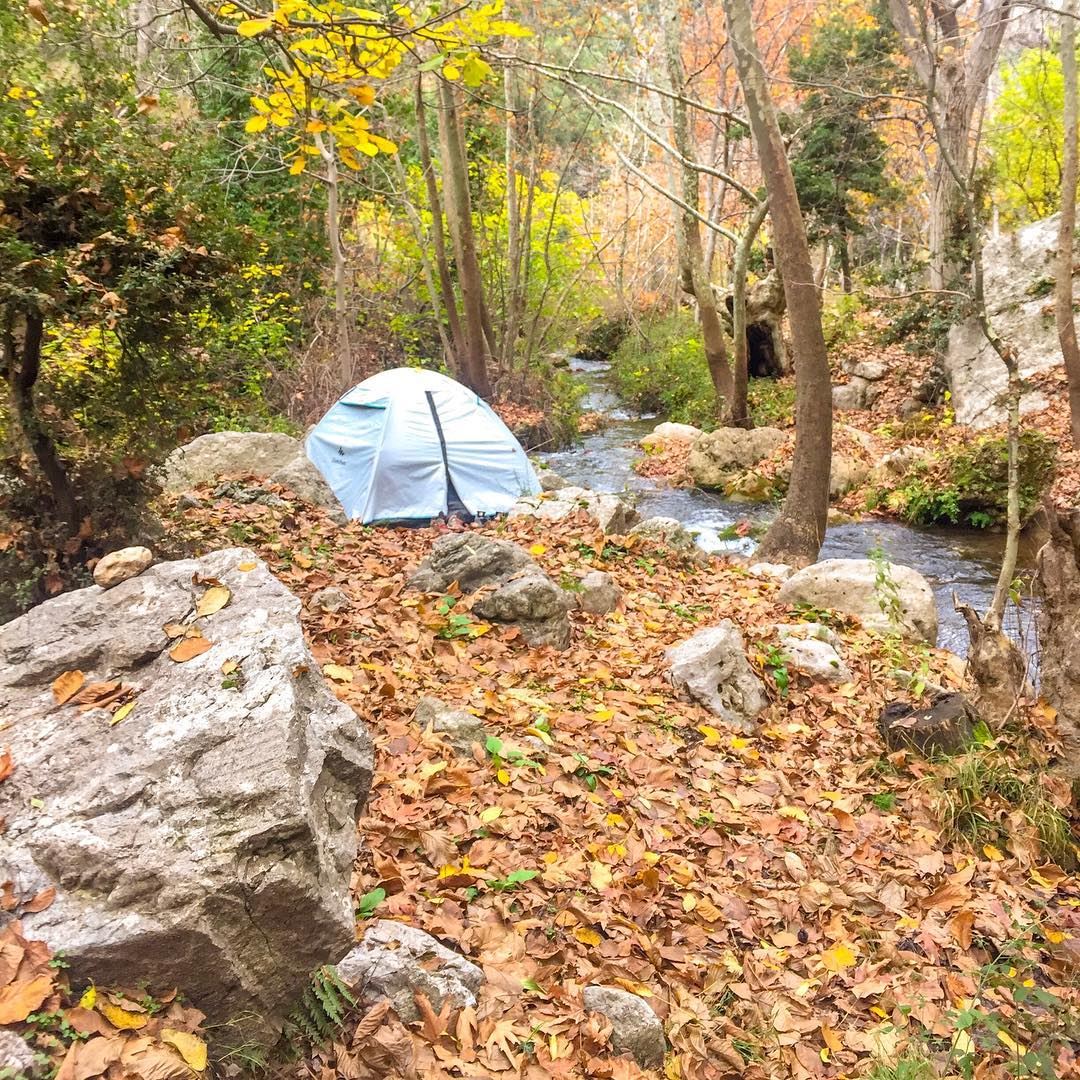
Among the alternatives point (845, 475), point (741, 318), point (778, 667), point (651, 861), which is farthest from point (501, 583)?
point (741, 318)

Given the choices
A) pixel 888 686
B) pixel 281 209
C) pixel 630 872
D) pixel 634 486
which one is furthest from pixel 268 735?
pixel 281 209

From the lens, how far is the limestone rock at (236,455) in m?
7.68

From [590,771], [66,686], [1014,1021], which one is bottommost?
[1014,1021]

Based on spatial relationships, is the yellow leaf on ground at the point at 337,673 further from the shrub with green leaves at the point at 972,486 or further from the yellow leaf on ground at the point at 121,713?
the shrub with green leaves at the point at 972,486

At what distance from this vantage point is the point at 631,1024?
278 centimetres

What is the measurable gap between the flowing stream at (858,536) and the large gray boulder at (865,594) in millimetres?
436

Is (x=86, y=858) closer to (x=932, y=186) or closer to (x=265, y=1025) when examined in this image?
(x=265, y=1025)

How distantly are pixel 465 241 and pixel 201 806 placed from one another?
13378 mm

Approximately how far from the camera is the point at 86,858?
6.59 feet

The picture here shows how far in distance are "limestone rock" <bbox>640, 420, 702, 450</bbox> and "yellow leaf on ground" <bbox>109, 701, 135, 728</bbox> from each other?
1332 cm

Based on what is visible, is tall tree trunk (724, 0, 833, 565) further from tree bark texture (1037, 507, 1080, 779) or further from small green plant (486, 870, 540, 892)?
small green plant (486, 870, 540, 892)

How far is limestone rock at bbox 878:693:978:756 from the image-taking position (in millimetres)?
4965

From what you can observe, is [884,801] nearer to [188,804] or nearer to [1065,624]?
[1065,624]

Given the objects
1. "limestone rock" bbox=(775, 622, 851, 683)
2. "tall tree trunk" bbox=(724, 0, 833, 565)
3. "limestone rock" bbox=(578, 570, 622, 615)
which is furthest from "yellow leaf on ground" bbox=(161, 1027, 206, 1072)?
"tall tree trunk" bbox=(724, 0, 833, 565)
